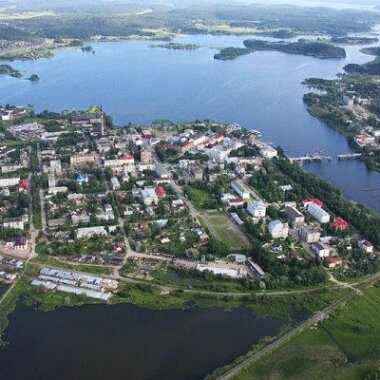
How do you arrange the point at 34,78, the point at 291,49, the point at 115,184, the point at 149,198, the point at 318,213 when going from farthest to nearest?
1. the point at 291,49
2. the point at 34,78
3. the point at 115,184
4. the point at 149,198
5. the point at 318,213

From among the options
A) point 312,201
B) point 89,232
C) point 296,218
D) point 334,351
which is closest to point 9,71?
point 89,232

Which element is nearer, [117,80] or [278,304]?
[278,304]

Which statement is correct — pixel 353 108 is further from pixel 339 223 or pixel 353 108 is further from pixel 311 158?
pixel 339 223

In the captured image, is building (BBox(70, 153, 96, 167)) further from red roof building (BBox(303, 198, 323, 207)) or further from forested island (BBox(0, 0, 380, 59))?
forested island (BBox(0, 0, 380, 59))

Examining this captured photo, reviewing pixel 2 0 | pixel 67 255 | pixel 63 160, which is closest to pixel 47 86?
pixel 63 160

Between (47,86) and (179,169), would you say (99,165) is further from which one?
(47,86)
